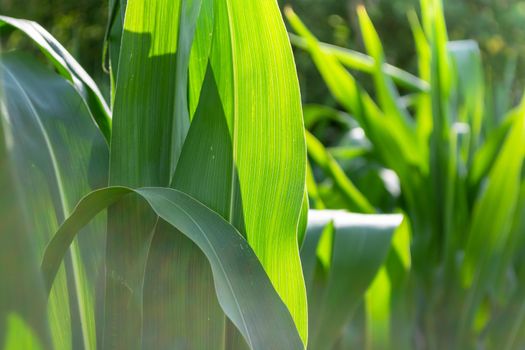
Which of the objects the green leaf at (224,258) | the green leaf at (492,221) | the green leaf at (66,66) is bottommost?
the green leaf at (492,221)

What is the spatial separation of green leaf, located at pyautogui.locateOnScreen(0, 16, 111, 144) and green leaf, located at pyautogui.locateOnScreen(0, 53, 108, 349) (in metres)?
0.01

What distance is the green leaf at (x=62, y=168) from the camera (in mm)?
552

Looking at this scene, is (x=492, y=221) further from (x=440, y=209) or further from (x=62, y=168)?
(x=62, y=168)

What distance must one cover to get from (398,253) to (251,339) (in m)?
0.49

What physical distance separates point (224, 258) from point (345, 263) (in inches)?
13.5

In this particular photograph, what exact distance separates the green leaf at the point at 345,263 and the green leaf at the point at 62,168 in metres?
0.28

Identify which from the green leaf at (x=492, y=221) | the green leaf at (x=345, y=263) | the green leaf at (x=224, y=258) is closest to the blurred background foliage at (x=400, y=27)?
the green leaf at (x=492, y=221)

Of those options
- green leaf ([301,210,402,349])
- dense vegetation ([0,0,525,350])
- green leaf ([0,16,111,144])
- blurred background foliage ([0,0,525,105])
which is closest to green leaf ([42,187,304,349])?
dense vegetation ([0,0,525,350])

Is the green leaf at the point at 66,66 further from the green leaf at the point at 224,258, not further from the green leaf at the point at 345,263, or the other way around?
the green leaf at the point at 345,263

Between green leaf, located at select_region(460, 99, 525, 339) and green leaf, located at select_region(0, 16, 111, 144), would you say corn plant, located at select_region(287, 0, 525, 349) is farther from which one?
green leaf, located at select_region(0, 16, 111, 144)

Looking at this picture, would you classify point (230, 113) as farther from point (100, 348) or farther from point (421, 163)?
point (421, 163)

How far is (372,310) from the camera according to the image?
0.98m

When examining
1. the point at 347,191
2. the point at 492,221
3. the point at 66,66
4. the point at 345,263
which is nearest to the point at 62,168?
the point at 66,66

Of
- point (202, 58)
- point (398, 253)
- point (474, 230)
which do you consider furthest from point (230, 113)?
point (474, 230)
